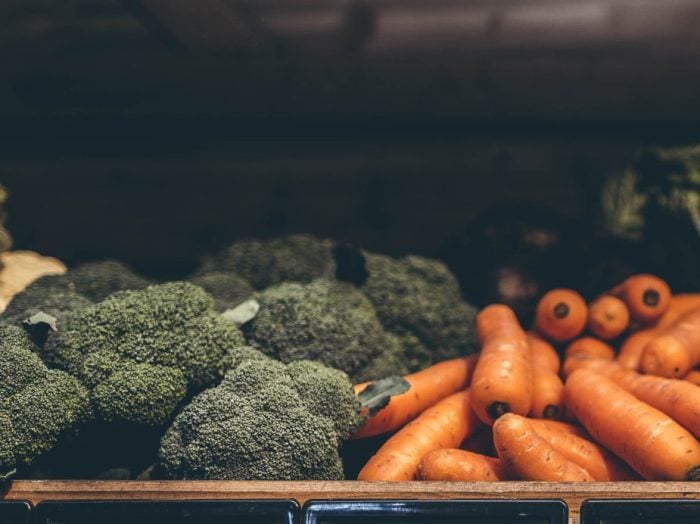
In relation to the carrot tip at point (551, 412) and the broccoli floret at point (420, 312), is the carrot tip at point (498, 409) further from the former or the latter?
the broccoli floret at point (420, 312)

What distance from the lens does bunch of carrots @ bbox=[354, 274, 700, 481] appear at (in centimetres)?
136

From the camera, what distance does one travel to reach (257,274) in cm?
200

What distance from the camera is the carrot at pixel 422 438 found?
1435 millimetres

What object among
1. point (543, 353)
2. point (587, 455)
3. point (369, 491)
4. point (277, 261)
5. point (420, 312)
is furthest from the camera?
point (277, 261)

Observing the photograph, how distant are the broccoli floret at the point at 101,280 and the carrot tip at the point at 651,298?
124 cm

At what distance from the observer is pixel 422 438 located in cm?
151

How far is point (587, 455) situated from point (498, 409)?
0.19 m

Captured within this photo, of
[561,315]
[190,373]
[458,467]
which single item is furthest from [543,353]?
[190,373]

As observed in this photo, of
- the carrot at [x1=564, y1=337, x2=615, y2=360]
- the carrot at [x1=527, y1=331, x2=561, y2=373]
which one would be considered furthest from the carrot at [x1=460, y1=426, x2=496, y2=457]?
the carrot at [x1=564, y1=337, x2=615, y2=360]

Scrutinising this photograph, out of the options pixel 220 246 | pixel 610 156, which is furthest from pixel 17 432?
pixel 610 156

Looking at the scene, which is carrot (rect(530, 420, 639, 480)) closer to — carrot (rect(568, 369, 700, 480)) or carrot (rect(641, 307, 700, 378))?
carrot (rect(568, 369, 700, 480))

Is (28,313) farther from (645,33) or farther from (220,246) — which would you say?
(645,33)

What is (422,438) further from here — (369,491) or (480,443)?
(369,491)

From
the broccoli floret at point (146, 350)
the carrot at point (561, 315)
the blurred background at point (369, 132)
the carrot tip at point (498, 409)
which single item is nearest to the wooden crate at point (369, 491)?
the broccoli floret at point (146, 350)
